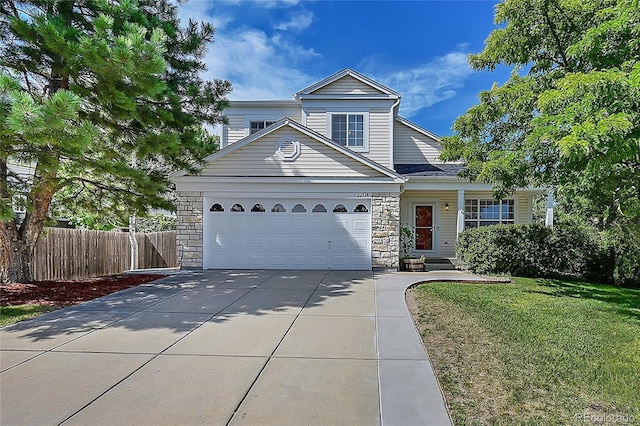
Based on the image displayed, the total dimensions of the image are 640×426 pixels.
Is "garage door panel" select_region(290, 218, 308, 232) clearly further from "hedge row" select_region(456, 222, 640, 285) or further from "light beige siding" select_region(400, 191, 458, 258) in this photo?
"hedge row" select_region(456, 222, 640, 285)

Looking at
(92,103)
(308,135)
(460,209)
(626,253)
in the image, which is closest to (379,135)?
(308,135)

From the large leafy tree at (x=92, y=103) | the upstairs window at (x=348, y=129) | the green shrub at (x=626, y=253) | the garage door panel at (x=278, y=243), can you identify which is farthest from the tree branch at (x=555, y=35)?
the garage door panel at (x=278, y=243)

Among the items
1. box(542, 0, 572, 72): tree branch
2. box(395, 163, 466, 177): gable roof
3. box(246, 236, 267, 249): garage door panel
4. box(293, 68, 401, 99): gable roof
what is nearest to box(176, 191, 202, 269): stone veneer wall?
box(246, 236, 267, 249): garage door panel

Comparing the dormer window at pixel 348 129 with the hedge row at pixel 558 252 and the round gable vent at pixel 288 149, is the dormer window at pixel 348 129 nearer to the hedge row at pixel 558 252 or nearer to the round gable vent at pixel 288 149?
the round gable vent at pixel 288 149

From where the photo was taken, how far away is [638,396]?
3.54 m

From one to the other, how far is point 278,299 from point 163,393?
4.07 metres

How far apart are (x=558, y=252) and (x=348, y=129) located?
845cm

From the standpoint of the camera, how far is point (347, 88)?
14750mm

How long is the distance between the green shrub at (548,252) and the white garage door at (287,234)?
4.01m

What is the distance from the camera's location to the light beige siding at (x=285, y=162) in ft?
39.1

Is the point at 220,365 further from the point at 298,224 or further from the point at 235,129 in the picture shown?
the point at 235,129

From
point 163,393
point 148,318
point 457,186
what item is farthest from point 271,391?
point 457,186

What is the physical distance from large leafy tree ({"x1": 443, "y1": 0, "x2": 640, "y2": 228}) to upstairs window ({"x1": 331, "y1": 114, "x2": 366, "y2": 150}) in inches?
183

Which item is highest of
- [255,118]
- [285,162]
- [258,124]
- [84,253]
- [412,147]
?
[255,118]
